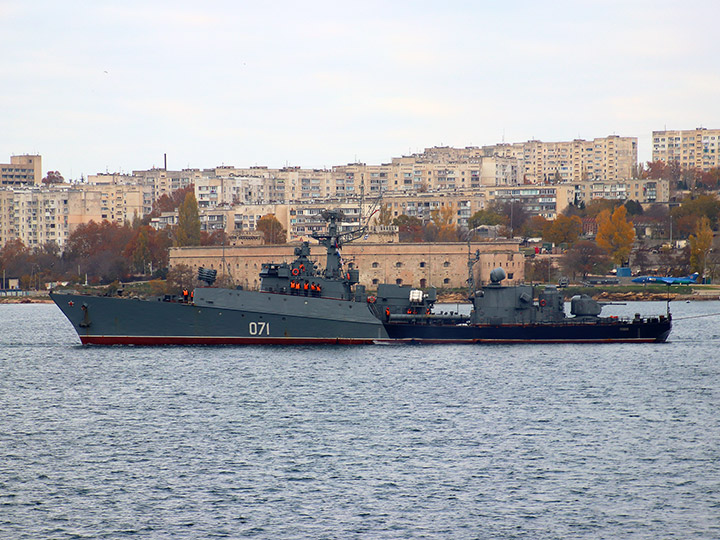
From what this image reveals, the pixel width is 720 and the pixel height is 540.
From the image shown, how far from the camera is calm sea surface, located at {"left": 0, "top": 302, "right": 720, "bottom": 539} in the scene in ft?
62.7

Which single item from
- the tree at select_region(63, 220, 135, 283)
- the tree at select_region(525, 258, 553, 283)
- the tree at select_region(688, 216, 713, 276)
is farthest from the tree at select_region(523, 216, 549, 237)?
the tree at select_region(63, 220, 135, 283)

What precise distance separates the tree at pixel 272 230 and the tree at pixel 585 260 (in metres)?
33.2

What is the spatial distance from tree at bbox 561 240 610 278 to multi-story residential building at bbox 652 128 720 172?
89131 millimetres

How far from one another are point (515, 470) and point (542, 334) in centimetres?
2150

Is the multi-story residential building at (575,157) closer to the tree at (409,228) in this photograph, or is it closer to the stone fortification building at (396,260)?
the tree at (409,228)

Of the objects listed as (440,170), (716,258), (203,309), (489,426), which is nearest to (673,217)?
(716,258)

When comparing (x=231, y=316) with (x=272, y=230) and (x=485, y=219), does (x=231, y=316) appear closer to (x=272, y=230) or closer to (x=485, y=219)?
(x=272, y=230)

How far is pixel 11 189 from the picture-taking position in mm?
143000

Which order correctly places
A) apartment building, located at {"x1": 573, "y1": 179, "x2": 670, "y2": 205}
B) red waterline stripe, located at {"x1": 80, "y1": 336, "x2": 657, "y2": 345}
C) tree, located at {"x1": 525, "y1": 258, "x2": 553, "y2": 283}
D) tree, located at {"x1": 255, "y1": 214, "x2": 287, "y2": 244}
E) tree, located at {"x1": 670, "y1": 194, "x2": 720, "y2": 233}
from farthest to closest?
1. apartment building, located at {"x1": 573, "y1": 179, "x2": 670, "y2": 205}
2. tree, located at {"x1": 255, "y1": 214, "x2": 287, "y2": 244}
3. tree, located at {"x1": 670, "y1": 194, "x2": 720, "y2": 233}
4. tree, located at {"x1": 525, "y1": 258, "x2": 553, "y2": 283}
5. red waterline stripe, located at {"x1": 80, "y1": 336, "x2": 657, "y2": 345}

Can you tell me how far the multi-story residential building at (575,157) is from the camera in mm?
170375

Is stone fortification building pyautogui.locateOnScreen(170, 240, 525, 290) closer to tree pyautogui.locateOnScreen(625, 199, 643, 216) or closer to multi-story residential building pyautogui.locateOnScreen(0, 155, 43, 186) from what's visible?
tree pyautogui.locateOnScreen(625, 199, 643, 216)

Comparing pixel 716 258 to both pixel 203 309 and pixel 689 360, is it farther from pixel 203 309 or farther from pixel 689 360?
pixel 203 309

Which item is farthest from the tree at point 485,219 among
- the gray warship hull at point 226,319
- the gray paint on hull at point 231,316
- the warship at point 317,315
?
the gray paint on hull at point 231,316

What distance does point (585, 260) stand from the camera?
9569cm
